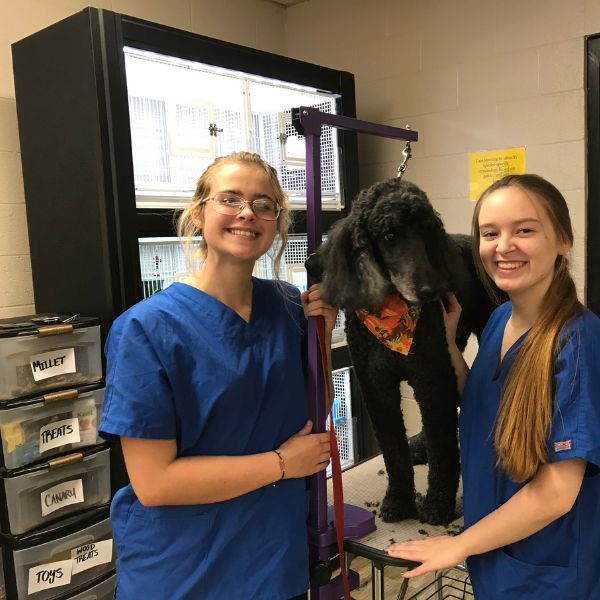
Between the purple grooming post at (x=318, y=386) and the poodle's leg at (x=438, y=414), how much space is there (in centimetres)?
14

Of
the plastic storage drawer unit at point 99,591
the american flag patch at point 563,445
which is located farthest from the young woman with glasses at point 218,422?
the plastic storage drawer unit at point 99,591

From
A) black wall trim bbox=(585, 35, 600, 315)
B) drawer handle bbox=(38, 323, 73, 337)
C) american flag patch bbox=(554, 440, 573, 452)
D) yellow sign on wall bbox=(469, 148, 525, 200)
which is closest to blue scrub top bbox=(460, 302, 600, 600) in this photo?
american flag patch bbox=(554, 440, 573, 452)

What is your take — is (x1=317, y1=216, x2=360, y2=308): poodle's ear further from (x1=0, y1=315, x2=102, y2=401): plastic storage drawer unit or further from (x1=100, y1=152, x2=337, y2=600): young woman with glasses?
(x1=0, y1=315, x2=102, y2=401): plastic storage drawer unit

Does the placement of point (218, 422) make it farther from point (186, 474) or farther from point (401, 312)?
point (401, 312)

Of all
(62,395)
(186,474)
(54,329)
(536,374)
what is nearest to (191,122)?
(54,329)

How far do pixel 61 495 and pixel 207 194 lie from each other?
3.49ft

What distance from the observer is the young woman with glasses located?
0.94 m

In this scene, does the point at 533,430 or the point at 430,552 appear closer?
the point at 533,430

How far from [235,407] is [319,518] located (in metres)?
0.31

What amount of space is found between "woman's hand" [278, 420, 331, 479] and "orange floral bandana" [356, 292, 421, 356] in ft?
0.72

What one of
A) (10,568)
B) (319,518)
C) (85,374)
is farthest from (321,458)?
(10,568)

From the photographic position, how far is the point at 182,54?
1763 millimetres

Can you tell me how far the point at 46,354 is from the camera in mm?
1593

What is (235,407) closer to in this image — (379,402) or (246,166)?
(379,402)
